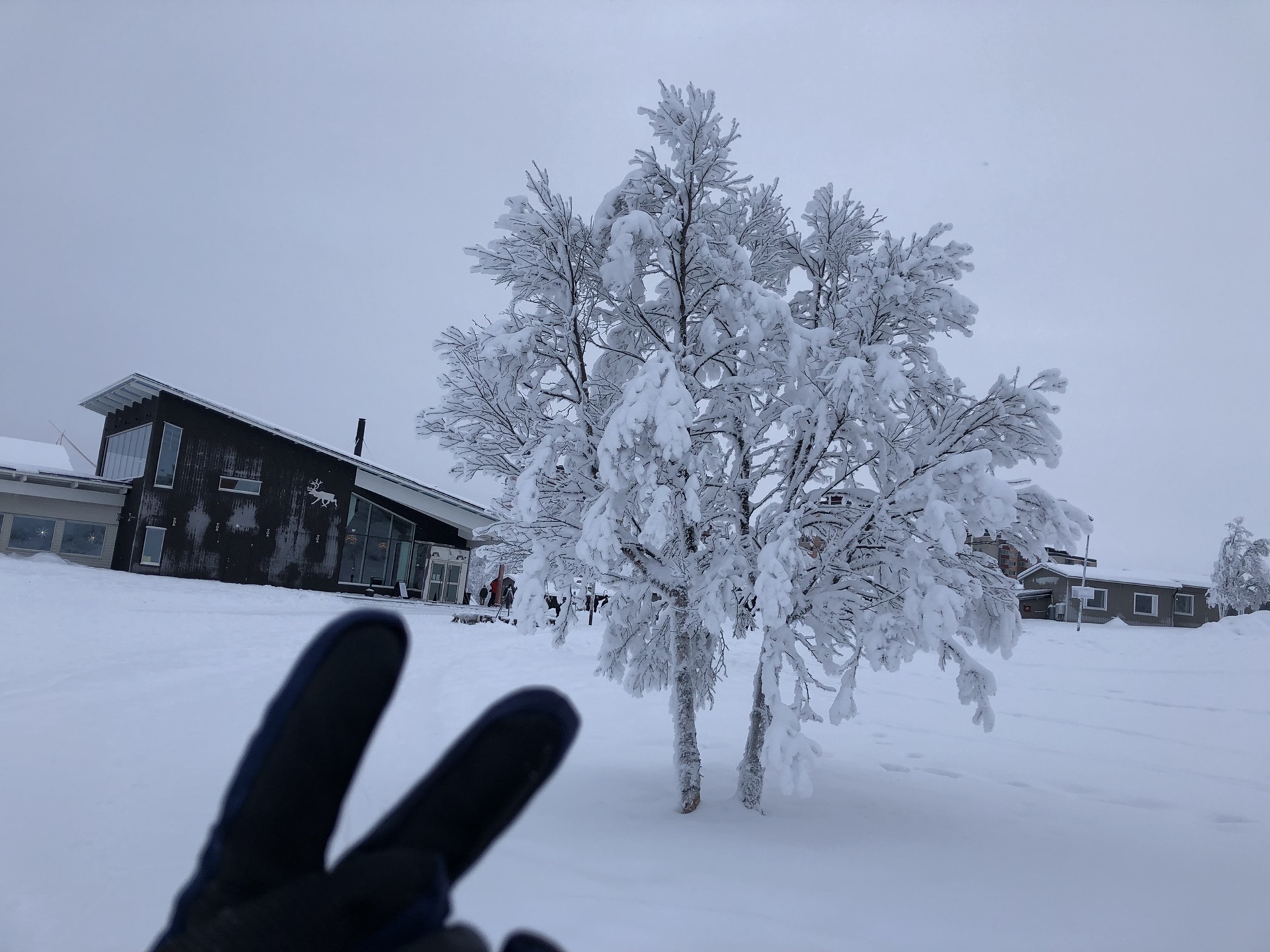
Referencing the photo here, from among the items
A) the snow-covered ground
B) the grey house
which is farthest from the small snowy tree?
the snow-covered ground

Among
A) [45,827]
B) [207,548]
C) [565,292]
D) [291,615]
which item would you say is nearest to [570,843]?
[45,827]

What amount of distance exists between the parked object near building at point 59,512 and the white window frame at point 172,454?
1.88 m

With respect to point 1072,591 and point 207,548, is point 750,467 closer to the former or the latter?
point 207,548

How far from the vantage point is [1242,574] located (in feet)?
144

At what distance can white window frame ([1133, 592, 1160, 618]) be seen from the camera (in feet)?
147

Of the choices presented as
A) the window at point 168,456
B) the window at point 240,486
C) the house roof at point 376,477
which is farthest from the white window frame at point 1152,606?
the window at point 168,456

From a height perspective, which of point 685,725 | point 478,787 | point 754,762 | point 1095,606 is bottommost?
point 754,762

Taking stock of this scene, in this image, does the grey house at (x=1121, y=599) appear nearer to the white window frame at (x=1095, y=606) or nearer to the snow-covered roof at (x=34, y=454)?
the white window frame at (x=1095, y=606)

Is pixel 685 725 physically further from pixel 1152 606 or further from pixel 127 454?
pixel 1152 606

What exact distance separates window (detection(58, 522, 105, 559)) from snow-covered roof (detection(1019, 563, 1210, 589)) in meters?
46.6

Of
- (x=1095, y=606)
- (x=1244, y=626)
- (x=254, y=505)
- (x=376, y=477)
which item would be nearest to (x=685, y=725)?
(x=376, y=477)

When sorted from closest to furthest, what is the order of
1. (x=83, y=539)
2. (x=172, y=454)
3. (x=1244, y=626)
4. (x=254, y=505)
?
(x=1244, y=626) < (x=83, y=539) < (x=172, y=454) < (x=254, y=505)

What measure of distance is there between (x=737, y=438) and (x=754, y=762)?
128 inches

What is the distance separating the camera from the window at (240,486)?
28.4 m
